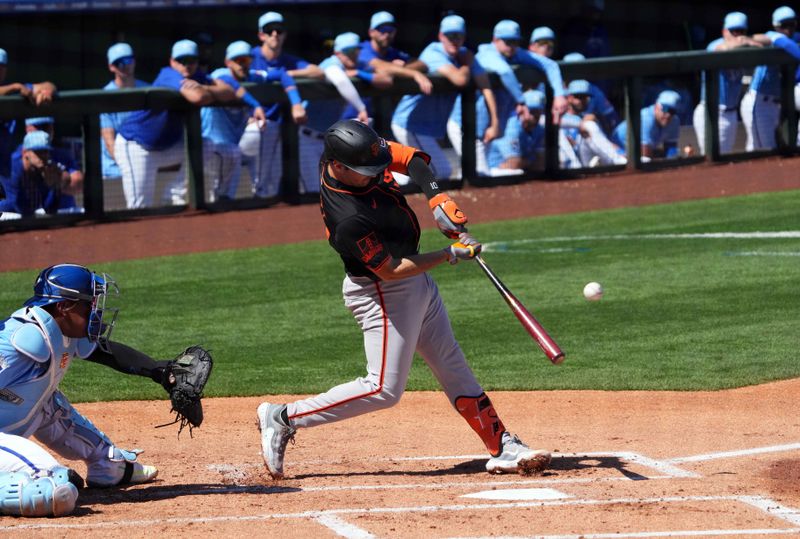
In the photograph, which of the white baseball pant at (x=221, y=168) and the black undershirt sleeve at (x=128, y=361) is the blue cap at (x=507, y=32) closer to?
the white baseball pant at (x=221, y=168)

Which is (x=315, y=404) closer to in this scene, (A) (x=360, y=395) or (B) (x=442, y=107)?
(A) (x=360, y=395)

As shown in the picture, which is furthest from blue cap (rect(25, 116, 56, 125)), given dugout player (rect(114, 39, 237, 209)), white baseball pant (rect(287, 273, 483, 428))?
white baseball pant (rect(287, 273, 483, 428))

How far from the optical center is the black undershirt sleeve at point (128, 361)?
17.3 ft

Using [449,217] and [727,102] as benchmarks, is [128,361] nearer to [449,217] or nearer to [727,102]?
[449,217]

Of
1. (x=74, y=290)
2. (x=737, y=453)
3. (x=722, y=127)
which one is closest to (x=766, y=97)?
(x=722, y=127)

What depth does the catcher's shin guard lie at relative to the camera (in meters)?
5.67

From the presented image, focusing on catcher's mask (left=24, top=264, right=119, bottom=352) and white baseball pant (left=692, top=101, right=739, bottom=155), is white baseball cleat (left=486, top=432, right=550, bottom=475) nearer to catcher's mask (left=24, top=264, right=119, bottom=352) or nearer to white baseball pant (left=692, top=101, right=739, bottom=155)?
catcher's mask (left=24, top=264, right=119, bottom=352)

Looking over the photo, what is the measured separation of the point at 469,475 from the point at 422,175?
1.27m

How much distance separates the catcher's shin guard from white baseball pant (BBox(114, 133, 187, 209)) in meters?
7.45

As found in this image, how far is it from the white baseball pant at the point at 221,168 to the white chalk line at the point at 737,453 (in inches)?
313

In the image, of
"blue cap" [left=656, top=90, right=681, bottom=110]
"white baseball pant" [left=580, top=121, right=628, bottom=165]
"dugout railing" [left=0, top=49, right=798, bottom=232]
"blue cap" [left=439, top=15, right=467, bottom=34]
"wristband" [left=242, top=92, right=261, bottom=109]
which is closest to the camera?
"dugout railing" [left=0, top=49, right=798, bottom=232]

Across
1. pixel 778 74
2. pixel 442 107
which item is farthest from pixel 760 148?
pixel 442 107

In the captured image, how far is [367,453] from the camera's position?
6180mm

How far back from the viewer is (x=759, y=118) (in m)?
16.0
